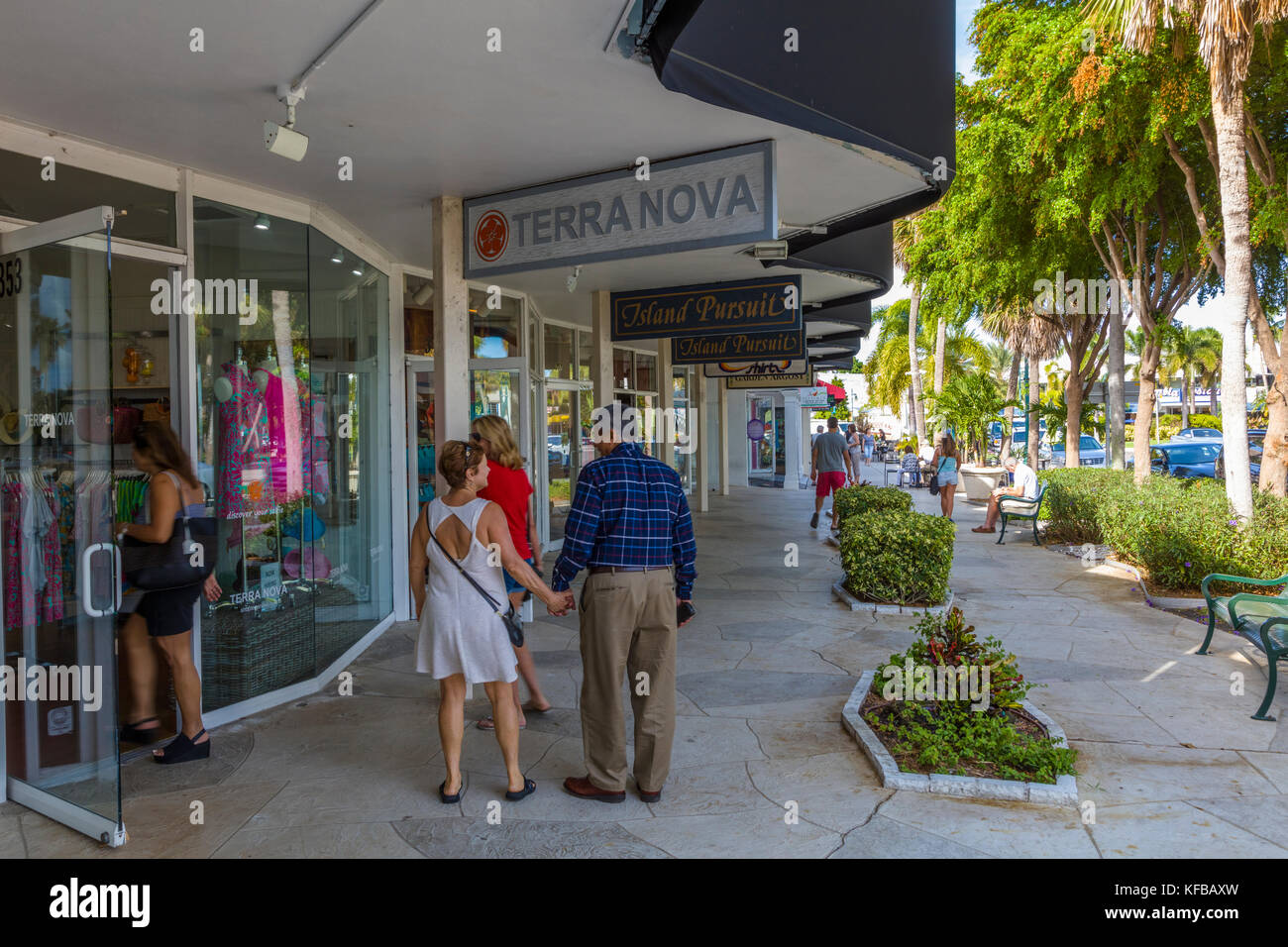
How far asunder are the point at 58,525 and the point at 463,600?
1.98 m

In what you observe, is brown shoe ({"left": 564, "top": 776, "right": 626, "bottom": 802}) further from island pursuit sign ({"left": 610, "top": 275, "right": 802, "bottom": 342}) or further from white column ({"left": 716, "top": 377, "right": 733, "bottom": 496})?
white column ({"left": 716, "top": 377, "right": 733, "bottom": 496})

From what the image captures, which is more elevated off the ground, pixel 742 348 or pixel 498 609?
pixel 742 348

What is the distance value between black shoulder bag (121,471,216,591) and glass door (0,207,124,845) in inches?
13.1

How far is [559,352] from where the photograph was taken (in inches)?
517

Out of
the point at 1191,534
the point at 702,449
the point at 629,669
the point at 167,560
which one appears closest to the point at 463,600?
the point at 629,669

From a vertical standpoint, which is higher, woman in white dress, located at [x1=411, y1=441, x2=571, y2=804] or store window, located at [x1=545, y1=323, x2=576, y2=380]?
store window, located at [x1=545, y1=323, x2=576, y2=380]

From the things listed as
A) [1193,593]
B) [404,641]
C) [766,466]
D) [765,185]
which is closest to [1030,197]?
[1193,593]

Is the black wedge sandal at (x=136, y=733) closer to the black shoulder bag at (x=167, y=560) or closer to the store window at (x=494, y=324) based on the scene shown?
the black shoulder bag at (x=167, y=560)

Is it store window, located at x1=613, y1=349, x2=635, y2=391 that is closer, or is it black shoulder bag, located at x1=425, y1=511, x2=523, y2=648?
black shoulder bag, located at x1=425, y1=511, x2=523, y2=648

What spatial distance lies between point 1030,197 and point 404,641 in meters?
11.7

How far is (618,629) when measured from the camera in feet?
13.1

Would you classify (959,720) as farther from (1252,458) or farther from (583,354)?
(1252,458)

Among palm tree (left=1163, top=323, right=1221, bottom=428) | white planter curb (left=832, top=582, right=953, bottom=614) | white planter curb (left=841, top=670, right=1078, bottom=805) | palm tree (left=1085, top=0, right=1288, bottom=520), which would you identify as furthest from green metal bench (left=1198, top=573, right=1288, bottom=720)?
palm tree (left=1163, top=323, right=1221, bottom=428)

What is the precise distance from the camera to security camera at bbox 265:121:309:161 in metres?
4.30
